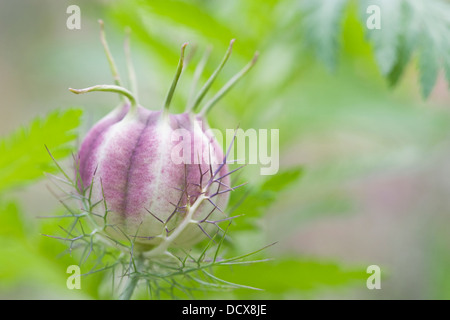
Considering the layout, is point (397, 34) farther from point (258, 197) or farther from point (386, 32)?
point (258, 197)

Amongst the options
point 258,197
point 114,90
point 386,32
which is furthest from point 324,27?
point 114,90

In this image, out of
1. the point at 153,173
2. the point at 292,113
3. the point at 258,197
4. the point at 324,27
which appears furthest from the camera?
the point at 292,113

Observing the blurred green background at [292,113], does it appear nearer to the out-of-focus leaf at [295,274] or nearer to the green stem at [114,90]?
the out-of-focus leaf at [295,274]

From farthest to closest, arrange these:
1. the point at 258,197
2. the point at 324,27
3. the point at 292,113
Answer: the point at 292,113 → the point at 324,27 → the point at 258,197

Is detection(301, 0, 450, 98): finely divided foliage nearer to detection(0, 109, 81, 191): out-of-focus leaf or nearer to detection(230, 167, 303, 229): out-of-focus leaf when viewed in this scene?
detection(230, 167, 303, 229): out-of-focus leaf

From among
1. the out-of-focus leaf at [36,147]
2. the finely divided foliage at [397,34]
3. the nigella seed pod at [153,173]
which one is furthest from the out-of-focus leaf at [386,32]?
the out-of-focus leaf at [36,147]
